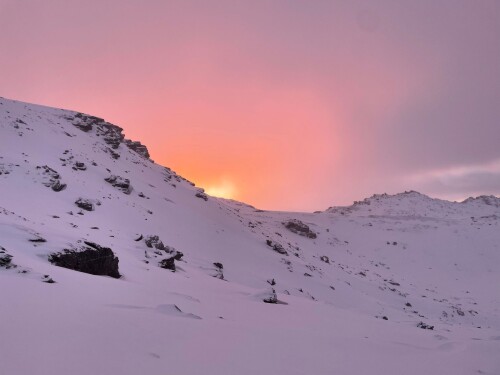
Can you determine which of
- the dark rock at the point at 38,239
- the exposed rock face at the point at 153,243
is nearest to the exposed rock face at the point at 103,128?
the exposed rock face at the point at 153,243

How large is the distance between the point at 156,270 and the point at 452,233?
2298 inches

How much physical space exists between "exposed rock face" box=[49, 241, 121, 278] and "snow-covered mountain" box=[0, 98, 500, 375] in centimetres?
4

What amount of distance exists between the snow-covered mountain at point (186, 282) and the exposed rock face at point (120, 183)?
154 mm

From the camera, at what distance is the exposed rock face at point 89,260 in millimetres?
9508

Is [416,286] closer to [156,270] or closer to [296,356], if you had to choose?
[156,270]

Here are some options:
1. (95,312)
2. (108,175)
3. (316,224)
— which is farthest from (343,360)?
(316,224)

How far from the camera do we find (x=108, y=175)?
1318 inches

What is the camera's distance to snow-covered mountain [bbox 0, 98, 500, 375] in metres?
4.93

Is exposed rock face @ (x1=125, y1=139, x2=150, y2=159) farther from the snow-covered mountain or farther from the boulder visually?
the boulder

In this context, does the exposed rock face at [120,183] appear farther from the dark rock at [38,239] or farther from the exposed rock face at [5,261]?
the exposed rock face at [5,261]

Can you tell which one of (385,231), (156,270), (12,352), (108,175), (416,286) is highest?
(385,231)

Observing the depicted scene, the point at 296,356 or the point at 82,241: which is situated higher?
the point at 82,241

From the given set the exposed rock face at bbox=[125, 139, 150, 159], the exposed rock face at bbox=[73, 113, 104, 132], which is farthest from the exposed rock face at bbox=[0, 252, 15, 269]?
the exposed rock face at bbox=[125, 139, 150, 159]

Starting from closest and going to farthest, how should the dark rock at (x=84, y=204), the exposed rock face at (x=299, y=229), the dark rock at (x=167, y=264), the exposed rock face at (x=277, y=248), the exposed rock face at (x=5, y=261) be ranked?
the exposed rock face at (x=5, y=261) → the dark rock at (x=167, y=264) → the dark rock at (x=84, y=204) → the exposed rock face at (x=277, y=248) → the exposed rock face at (x=299, y=229)
